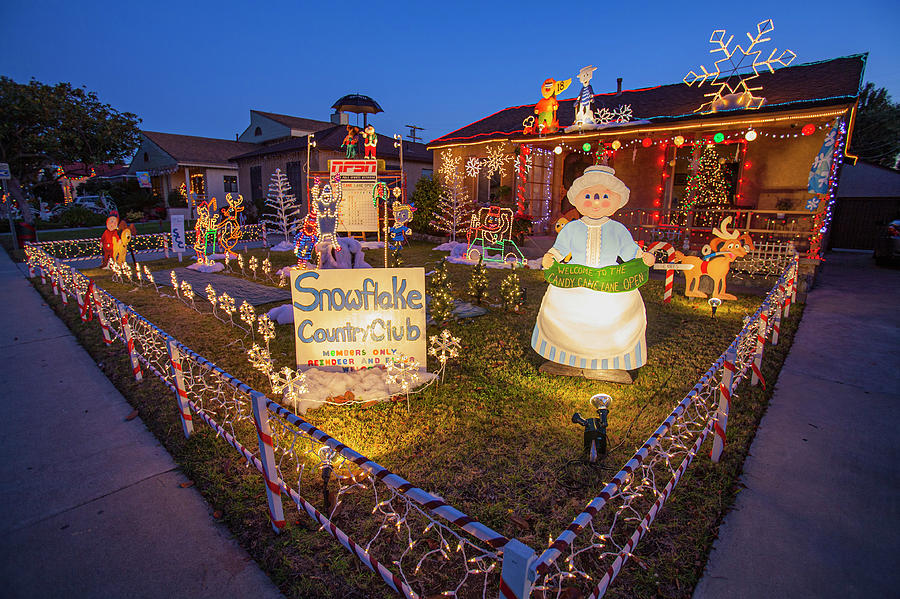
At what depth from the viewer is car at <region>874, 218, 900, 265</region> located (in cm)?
1322

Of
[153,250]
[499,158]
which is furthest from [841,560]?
[153,250]

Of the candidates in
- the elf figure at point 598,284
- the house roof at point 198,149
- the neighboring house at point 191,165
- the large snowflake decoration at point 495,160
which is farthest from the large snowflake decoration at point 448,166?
the house roof at point 198,149

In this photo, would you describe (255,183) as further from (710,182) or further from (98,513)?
(98,513)

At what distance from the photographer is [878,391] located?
190 inches

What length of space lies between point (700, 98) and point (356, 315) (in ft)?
52.1

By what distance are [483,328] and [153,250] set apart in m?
15.4

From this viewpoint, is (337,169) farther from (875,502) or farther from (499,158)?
(875,502)

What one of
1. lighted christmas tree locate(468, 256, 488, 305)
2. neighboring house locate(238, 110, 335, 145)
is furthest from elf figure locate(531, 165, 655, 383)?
neighboring house locate(238, 110, 335, 145)

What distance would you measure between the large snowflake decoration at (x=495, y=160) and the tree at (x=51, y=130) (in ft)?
63.1

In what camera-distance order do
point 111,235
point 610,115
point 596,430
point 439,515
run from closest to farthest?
point 439,515, point 596,430, point 111,235, point 610,115

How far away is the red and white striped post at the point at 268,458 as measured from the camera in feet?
8.86

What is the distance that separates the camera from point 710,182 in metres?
14.9

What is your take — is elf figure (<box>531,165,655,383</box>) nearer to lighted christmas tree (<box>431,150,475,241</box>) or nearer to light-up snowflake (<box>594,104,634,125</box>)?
light-up snowflake (<box>594,104,634,125</box>)

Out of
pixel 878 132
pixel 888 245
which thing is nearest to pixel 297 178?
pixel 888 245
